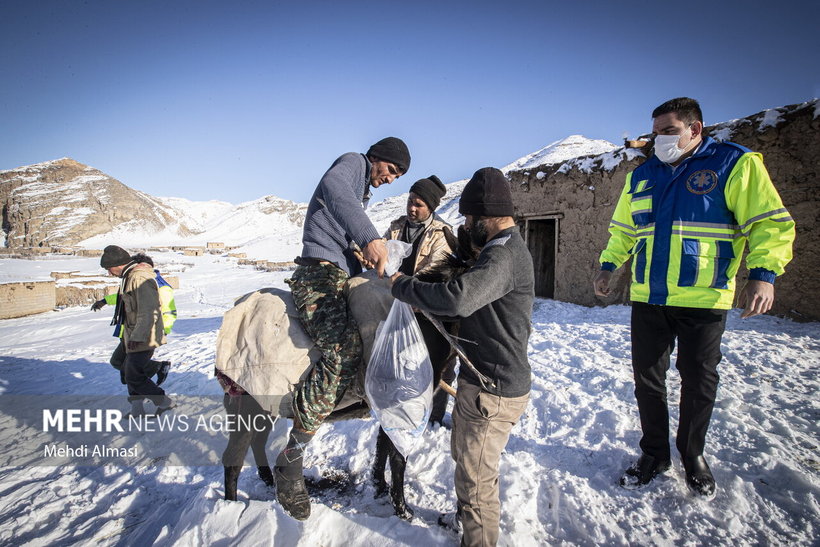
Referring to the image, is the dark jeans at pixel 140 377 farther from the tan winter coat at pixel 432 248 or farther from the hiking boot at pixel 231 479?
the tan winter coat at pixel 432 248

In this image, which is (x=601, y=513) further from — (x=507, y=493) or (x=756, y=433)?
(x=756, y=433)

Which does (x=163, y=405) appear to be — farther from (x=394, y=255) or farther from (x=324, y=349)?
(x=394, y=255)

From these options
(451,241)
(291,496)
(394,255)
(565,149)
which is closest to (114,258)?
(291,496)

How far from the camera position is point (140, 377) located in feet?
11.5

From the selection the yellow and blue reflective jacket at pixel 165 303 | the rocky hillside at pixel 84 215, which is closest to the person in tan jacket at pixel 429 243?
the yellow and blue reflective jacket at pixel 165 303

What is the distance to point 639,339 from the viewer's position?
2.19m

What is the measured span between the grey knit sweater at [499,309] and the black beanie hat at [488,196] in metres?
0.12

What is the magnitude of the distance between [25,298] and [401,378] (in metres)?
12.4

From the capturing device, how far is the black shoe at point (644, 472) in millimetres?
2123

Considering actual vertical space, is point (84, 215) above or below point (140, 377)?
above

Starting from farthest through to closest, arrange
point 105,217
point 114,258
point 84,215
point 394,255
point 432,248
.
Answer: point 105,217, point 84,215, point 114,258, point 432,248, point 394,255

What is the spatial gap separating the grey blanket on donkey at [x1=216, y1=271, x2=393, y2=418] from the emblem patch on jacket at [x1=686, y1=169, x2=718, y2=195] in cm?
190

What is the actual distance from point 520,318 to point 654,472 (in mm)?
1602

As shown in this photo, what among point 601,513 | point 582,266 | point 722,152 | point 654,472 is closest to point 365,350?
point 601,513
